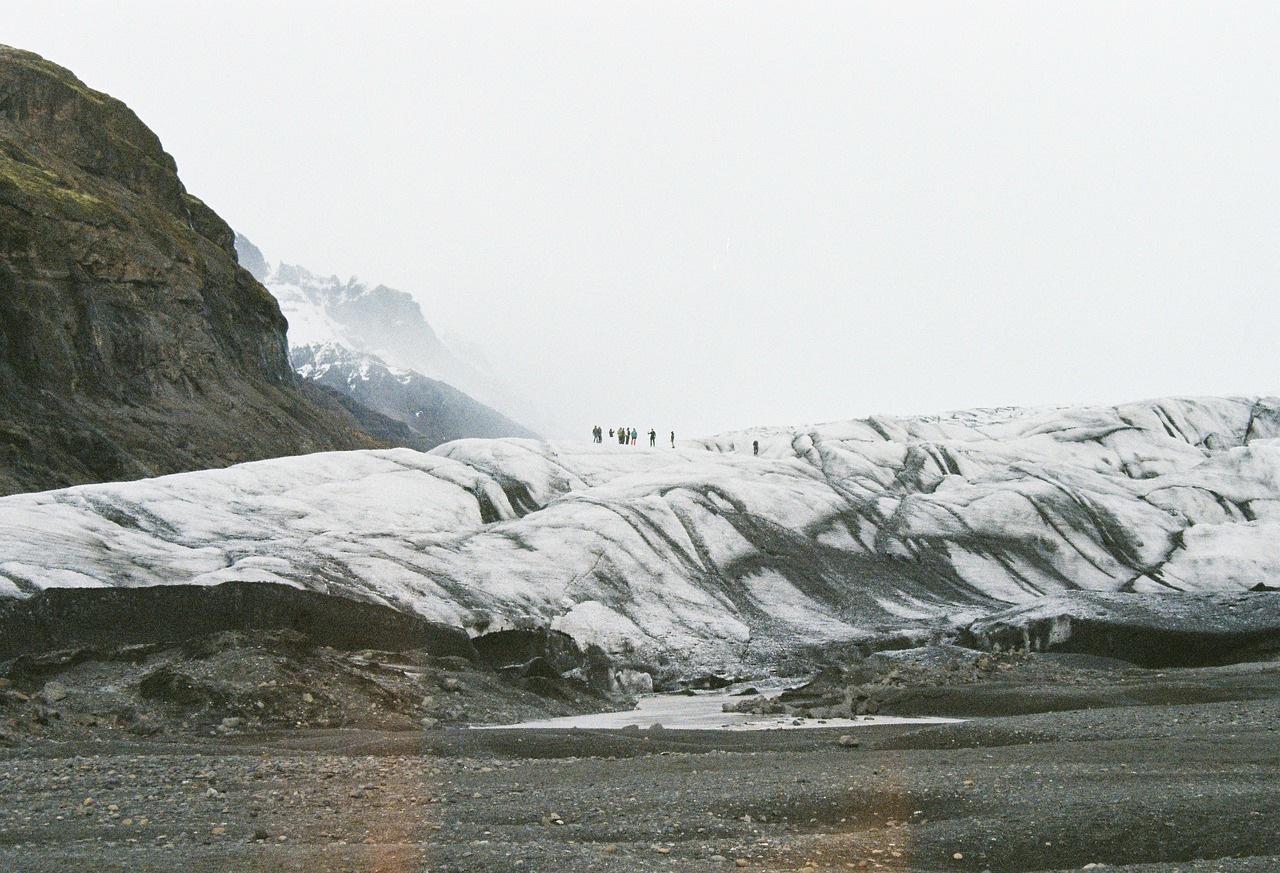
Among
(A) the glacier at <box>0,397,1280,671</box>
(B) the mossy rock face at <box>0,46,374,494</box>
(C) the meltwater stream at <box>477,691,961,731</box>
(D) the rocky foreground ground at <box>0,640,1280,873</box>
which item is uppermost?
(B) the mossy rock face at <box>0,46,374,494</box>

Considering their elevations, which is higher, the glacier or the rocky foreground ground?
the glacier

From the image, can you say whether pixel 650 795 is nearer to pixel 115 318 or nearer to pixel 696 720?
pixel 696 720

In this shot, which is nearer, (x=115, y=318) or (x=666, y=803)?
(x=666, y=803)

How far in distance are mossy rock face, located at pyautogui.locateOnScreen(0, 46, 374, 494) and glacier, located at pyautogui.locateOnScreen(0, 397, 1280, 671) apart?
14904mm

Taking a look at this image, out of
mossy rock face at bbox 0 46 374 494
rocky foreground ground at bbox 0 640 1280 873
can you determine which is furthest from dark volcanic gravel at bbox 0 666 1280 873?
mossy rock face at bbox 0 46 374 494

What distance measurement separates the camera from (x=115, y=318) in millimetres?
63812

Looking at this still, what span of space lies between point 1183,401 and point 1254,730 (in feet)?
240

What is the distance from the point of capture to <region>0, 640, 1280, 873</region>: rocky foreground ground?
9.65m

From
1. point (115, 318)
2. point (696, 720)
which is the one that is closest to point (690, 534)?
point (696, 720)

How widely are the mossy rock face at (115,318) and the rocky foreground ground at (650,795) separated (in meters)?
35.6

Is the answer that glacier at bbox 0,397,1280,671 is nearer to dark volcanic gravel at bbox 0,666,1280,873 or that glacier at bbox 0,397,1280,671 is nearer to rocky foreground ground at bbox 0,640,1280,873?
rocky foreground ground at bbox 0,640,1280,873

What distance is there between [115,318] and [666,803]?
62440 millimetres

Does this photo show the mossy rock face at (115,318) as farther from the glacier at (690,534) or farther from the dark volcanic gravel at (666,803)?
the dark volcanic gravel at (666,803)

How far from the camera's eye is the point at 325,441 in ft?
240
